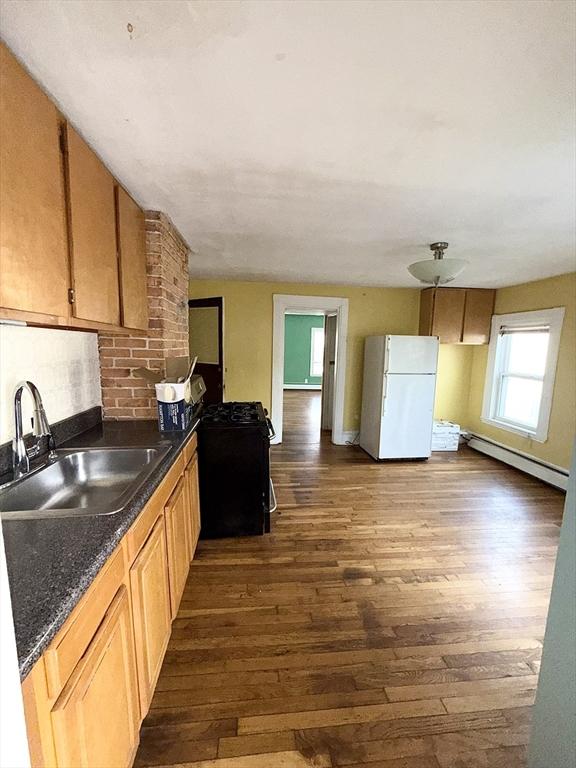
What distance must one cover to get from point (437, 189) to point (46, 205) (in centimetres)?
174

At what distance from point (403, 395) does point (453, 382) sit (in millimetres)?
1400

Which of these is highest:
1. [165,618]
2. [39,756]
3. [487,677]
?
[39,756]

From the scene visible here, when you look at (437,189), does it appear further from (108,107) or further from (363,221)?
(108,107)

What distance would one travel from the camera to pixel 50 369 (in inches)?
67.9

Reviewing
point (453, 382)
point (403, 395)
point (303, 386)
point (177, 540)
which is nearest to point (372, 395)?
point (403, 395)

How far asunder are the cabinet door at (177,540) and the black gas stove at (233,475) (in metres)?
0.47

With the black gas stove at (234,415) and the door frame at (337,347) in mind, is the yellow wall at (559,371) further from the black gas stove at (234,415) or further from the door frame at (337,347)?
the black gas stove at (234,415)

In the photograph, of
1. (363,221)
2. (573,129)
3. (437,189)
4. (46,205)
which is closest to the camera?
(46,205)

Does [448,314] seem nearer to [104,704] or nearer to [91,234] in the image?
[91,234]

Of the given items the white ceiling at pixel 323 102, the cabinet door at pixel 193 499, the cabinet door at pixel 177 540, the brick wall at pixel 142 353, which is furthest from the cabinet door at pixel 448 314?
the cabinet door at pixel 177 540

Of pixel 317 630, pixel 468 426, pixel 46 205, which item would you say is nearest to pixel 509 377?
pixel 468 426

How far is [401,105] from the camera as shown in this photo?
1.12 m

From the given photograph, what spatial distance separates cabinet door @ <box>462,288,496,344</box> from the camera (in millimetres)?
4465

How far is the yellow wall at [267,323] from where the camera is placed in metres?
4.47
